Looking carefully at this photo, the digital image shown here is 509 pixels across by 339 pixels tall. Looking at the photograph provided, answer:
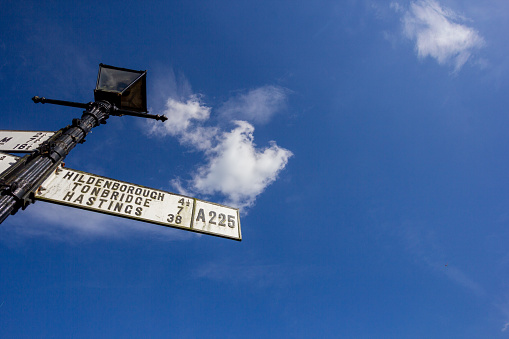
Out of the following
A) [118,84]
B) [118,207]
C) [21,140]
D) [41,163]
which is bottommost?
[41,163]

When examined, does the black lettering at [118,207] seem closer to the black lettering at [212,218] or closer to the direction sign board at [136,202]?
the direction sign board at [136,202]

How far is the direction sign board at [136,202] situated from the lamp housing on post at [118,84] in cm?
157

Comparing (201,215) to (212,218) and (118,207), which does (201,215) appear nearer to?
(212,218)

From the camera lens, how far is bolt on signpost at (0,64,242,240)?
3.68 meters

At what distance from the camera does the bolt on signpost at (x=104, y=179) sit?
3.68 meters

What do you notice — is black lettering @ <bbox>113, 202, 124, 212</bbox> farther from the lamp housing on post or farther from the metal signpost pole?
the lamp housing on post

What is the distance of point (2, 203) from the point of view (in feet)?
9.21

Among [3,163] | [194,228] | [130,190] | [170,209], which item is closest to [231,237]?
[194,228]

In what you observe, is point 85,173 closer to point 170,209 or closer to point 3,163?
point 3,163

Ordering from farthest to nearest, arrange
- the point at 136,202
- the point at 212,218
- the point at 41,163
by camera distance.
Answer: the point at 212,218 → the point at 136,202 → the point at 41,163

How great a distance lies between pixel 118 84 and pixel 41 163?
216 cm

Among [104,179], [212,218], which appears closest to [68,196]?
[104,179]

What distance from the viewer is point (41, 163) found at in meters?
3.46

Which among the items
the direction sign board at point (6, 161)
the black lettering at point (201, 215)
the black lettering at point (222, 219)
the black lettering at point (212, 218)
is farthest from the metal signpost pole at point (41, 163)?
the black lettering at point (222, 219)
